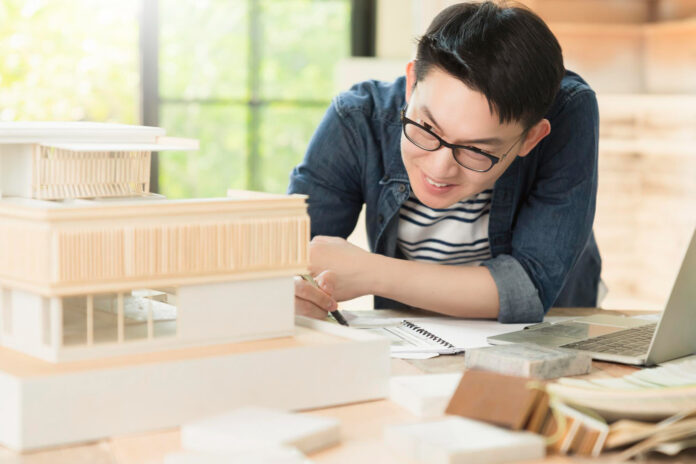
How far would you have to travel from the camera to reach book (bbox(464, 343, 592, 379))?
98 cm

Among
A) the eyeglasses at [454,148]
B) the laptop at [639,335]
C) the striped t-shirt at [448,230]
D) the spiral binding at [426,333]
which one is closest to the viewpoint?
the laptop at [639,335]

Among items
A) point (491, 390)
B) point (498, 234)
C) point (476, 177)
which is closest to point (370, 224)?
point (498, 234)

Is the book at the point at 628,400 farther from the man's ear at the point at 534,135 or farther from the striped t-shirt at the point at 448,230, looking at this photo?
the striped t-shirt at the point at 448,230

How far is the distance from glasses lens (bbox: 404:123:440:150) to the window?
152 inches

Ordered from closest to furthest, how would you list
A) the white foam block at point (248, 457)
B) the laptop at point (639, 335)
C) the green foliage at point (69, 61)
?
the white foam block at point (248, 457), the laptop at point (639, 335), the green foliage at point (69, 61)

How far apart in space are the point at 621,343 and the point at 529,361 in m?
0.30

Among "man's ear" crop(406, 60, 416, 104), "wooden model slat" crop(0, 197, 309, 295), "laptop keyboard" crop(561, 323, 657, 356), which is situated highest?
"man's ear" crop(406, 60, 416, 104)

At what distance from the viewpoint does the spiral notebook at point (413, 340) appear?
116cm

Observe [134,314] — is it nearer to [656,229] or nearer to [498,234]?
[498,234]

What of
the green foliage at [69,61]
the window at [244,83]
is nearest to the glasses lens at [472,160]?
the window at [244,83]

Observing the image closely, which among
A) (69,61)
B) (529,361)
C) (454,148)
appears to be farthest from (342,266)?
(69,61)

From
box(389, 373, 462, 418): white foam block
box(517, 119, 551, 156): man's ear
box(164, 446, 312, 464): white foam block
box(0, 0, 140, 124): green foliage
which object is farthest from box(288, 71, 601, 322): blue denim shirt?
box(0, 0, 140, 124): green foliage

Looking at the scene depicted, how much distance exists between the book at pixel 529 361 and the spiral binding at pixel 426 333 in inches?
5.0

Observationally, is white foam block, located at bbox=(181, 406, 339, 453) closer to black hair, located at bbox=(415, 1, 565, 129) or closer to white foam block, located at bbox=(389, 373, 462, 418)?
white foam block, located at bbox=(389, 373, 462, 418)
